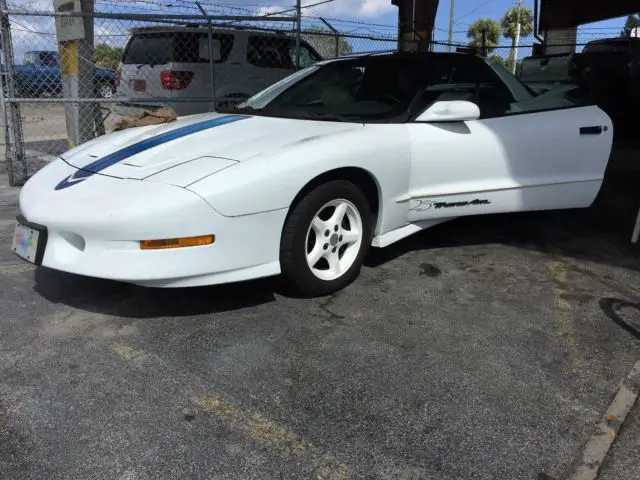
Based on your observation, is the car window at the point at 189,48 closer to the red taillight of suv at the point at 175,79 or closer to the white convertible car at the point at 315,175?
the red taillight of suv at the point at 175,79

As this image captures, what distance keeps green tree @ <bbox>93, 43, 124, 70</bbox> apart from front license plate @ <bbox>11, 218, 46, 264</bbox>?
20.2 ft

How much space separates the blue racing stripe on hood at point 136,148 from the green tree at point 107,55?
5620mm

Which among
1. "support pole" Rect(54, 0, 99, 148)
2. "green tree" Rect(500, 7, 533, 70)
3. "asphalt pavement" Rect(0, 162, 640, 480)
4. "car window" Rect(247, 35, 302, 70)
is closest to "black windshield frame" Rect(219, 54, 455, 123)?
"asphalt pavement" Rect(0, 162, 640, 480)

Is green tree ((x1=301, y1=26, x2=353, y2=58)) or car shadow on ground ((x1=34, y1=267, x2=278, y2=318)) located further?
green tree ((x1=301, y1=26, x2=353, y2=58))

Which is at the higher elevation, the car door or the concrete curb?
the car door

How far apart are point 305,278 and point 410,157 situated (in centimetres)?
109

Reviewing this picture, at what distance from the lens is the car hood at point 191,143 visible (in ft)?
10.4

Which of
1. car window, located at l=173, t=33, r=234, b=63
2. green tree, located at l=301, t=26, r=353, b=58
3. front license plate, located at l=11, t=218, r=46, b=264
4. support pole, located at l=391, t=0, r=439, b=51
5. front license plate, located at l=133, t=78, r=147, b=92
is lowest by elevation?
front license plate, located at l=11, t=218, r=46, b=264

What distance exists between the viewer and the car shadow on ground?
3.31 metres

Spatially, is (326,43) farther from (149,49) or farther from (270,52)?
(149,49)

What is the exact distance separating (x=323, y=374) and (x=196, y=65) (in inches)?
253

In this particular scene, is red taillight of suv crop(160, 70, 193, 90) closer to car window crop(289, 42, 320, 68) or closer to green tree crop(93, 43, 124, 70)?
green tree crop(93, 43, 124, 70)

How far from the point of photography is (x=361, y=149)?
346 cm

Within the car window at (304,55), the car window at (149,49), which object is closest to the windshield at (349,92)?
the car window at (149,49)
